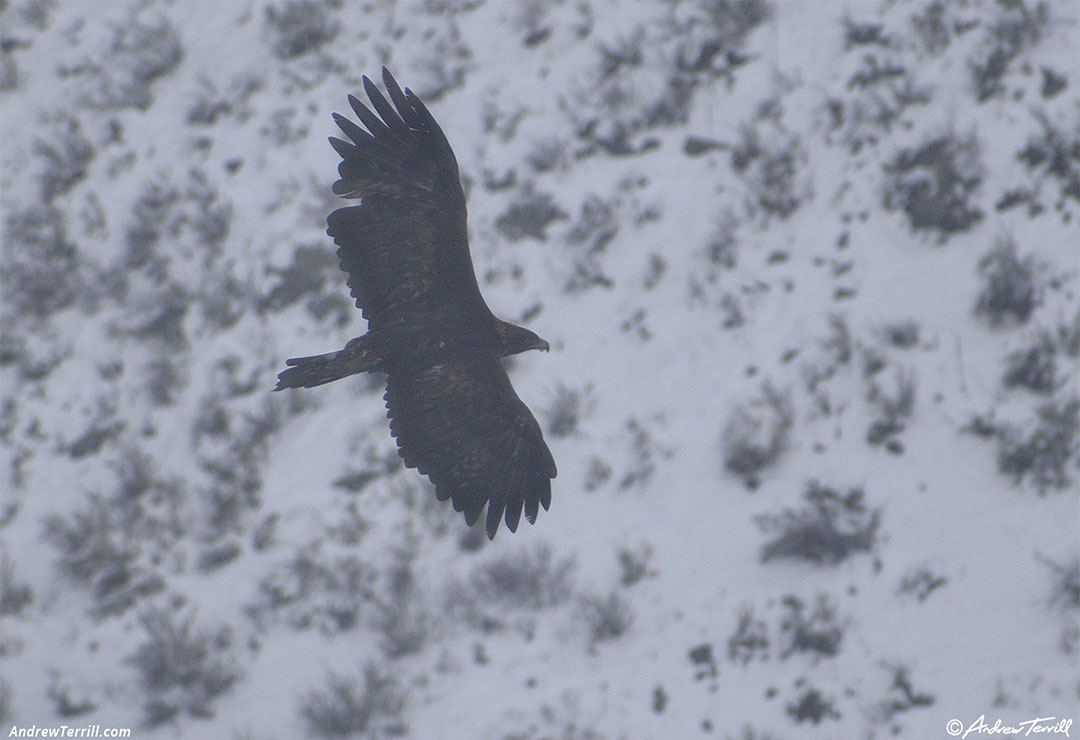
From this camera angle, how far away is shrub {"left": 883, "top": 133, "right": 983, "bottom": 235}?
23.7 ft

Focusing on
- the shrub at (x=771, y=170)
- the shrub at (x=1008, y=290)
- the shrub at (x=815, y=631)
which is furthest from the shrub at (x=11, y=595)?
the shrub at (x=1008, y=290)

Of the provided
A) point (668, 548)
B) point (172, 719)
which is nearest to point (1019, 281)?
point (668, 548)

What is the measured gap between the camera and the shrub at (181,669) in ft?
22.0

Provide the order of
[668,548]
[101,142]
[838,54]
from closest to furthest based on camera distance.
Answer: [668,548] → [838,54] → [101,142]

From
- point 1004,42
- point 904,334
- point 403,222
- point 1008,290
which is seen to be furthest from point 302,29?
point 403,222

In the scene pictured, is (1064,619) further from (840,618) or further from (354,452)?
Answer: (354,452)

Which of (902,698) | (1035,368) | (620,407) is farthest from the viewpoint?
(620,407)

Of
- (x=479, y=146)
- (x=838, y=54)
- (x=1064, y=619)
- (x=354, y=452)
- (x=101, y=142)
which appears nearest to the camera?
(x=1064, y=619)

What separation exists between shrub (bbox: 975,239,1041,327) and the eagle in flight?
153 inches

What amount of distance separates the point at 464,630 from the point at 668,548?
1336mm

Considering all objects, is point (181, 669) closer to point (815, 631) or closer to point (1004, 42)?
point (815, 631)

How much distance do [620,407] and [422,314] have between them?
3516 mm

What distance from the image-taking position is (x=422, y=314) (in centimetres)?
391

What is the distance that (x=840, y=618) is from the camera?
5.80 meters
